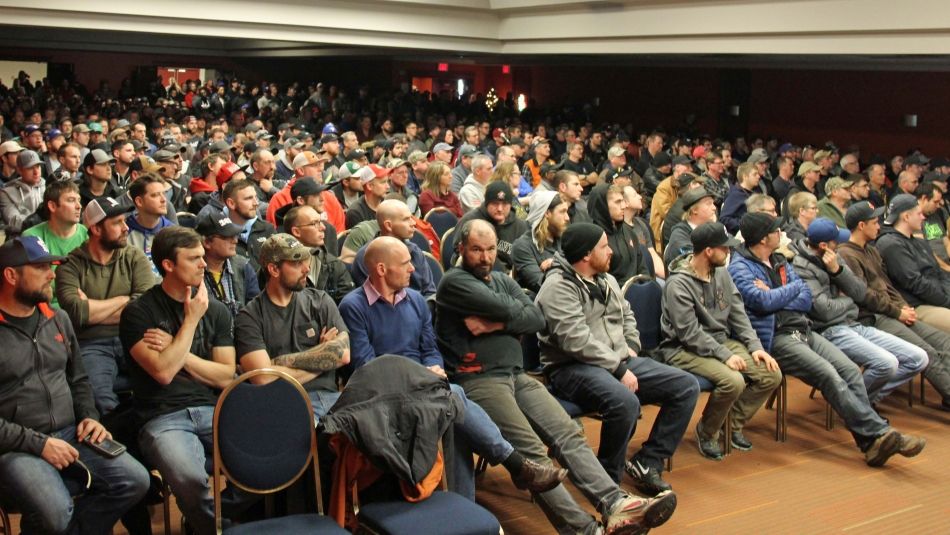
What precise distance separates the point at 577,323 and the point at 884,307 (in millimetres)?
2697

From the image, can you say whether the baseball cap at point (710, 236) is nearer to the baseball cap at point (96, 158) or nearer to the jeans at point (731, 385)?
the jeans at point (731, 385)

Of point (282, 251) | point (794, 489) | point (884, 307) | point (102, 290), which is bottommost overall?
point (794, 489)

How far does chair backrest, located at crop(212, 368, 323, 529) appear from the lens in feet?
12.4

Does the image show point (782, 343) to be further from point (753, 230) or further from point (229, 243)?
point (229, 243)

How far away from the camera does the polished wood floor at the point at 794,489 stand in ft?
15.8

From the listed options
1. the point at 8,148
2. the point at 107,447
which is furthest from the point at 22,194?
the point at 107,447

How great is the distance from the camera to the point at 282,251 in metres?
4.42

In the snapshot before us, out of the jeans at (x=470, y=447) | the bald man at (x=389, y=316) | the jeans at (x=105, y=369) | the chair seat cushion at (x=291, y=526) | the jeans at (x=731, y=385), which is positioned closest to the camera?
the chair seat cushion at (x=291, y=526)

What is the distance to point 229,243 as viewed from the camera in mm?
4977

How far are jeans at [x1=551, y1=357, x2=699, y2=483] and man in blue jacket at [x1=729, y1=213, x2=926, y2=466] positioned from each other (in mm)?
981

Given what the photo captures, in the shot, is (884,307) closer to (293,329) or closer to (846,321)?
(846,321)

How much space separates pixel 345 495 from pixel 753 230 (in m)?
3.34

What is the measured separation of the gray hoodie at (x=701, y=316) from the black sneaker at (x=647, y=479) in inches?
29.8

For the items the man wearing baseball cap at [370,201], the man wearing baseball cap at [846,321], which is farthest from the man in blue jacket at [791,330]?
the man wearing baseball cap at [370,201]
